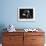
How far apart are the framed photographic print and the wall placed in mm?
94

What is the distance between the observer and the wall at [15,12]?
403 centimetres

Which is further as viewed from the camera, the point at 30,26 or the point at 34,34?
the point at 30,26

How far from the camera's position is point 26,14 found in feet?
13.3

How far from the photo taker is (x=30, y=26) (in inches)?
161

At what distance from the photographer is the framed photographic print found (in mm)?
4023

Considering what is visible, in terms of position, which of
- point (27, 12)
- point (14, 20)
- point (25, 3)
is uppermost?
point (25, 3)

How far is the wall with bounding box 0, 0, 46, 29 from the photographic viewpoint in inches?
159

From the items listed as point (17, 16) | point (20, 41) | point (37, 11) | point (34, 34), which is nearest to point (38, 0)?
point (37, 11)

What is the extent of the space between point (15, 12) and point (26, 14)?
13.7 inches

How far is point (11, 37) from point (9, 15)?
814mm

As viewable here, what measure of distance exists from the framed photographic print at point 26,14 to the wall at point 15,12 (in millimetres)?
94

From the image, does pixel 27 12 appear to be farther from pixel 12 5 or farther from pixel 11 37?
pixel 11 37

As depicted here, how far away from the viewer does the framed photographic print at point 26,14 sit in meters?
4.02

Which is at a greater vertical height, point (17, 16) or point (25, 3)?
point (25, 3)
